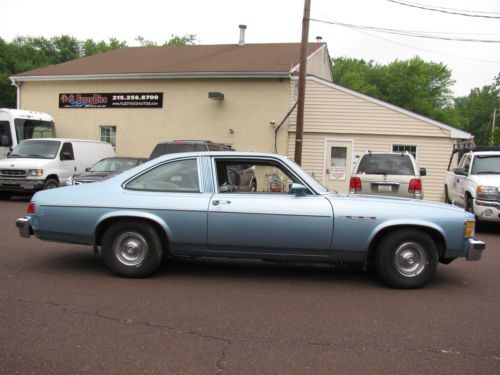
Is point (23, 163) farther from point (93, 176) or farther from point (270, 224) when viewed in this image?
point (270, 224)

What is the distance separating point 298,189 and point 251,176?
1.45 meters

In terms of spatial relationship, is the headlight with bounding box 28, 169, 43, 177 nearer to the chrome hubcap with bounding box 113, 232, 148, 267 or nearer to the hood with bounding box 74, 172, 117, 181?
the hood with bounding box 74, 172, 117, 181

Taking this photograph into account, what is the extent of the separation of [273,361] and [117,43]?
55358 millimetres

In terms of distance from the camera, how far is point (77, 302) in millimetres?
4863

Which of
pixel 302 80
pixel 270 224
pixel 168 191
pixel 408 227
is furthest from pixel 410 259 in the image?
pixel 302 80

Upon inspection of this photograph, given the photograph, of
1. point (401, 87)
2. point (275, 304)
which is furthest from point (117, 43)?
point (275, 304)

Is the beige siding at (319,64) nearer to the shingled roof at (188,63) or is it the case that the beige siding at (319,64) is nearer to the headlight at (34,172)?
the shingled roof at (188,63)

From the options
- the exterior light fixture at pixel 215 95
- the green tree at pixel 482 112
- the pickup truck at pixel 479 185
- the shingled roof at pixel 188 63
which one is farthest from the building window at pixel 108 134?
the green tree at pixel 482 112

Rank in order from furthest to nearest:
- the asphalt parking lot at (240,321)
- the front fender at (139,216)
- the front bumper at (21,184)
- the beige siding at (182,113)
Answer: the beige siding at (182,113) < the front bumper at (21,184) < the front fender at (139,216) < the asphalt parking lot at (240,321)

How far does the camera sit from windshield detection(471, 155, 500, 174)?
1112cm

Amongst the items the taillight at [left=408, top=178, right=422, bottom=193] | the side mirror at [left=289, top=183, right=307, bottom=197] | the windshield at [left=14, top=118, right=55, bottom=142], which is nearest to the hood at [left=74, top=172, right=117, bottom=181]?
the windshield at [left=14, top=118, right=55, bottom=142]

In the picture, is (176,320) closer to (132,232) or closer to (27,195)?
(132,232)

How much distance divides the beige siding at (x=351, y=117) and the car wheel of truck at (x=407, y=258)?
12.8 metres

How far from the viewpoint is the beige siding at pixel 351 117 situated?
57.4 feet
